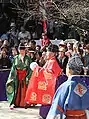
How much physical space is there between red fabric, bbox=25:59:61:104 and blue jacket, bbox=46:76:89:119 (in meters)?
2.96

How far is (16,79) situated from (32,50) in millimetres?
1944

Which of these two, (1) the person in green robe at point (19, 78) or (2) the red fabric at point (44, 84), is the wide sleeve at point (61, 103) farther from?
(1) the person in green robe at point (19, 78)

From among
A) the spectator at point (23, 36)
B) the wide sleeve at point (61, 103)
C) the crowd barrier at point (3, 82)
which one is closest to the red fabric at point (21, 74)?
the crowd barrier at point (3, 82)

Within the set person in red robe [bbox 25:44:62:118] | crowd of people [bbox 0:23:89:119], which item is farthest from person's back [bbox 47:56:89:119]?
person in red robe [bbox 25:44:62:118]

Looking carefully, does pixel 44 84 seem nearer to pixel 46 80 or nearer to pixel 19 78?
pixel 46 80

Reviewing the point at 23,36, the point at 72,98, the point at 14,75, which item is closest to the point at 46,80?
→ the point at 14,75

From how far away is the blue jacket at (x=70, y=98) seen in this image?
4.58 meters

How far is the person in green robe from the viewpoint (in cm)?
912

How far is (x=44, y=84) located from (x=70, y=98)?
3.30 m

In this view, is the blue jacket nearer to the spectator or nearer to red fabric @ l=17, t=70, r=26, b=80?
red fabric @ l=17, t=70, r=26, b=80

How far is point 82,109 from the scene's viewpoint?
4.68 metres

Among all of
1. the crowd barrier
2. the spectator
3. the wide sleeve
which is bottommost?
the crowd barrier

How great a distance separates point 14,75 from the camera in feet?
30.1

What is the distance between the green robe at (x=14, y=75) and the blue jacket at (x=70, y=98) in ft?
14.8
